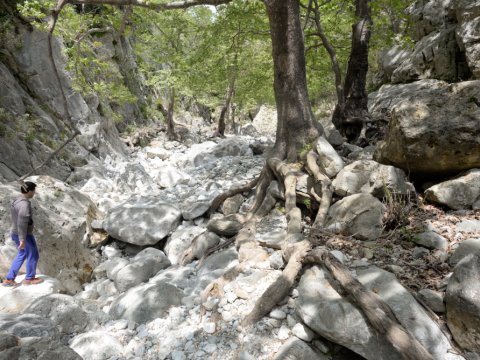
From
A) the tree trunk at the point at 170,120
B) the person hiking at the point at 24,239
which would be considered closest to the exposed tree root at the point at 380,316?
the person hiking at the point at 24,239

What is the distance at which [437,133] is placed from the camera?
4207 millimetres

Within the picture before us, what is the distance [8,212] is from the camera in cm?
546

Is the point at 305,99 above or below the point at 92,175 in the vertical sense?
above

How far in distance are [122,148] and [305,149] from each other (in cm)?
1165

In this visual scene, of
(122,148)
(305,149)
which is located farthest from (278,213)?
(122,148)

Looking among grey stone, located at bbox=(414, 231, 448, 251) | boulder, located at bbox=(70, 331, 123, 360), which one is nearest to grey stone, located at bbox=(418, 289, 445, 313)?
grey stone, located at bbox=(414, 231, 448, 251)

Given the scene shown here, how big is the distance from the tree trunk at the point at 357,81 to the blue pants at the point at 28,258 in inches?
313

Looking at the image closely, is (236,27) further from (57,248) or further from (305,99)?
(57,248)

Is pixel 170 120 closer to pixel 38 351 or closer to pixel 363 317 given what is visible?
pixel 38 351

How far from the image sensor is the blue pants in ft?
15.6

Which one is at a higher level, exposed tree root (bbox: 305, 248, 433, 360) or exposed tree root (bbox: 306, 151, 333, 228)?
exposed tree root (bbox: 306, 151, 333, 228)

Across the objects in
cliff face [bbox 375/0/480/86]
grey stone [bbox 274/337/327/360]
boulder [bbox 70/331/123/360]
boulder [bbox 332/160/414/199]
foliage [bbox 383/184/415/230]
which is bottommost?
boulder [bbox 70/331/123/360]

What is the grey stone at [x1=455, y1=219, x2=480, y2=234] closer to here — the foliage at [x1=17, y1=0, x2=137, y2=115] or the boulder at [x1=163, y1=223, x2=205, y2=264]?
the boulder at [x1=163, y1=223, x2=205, y2=264]

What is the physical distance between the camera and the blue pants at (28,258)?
15.6 feet
